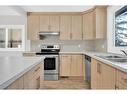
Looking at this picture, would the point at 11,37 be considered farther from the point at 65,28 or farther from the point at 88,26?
the point at 88,26

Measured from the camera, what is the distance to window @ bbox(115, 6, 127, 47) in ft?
13.6

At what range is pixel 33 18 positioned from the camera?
645 centimetres

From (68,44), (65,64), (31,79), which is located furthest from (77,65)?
(31,79)

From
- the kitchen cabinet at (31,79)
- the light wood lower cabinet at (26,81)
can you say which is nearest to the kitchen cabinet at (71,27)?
the kitchen cabinet at (31,79)

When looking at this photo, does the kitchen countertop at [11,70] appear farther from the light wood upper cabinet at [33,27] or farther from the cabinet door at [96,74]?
the light wood upper cabinet at [33,27]

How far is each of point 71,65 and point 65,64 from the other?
0.19m

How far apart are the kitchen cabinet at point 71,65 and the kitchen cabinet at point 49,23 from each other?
39.0 inches

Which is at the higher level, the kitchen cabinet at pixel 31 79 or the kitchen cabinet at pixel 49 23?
the kitchen cabinet at pixel 49 23

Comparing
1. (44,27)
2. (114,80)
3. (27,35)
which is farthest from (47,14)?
(114,80)

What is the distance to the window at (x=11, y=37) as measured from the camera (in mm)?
7020
